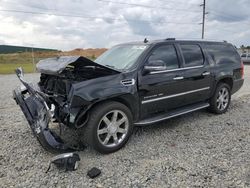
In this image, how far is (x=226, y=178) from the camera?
3.20 metres

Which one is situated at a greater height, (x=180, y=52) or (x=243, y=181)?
(x=180, y=52)

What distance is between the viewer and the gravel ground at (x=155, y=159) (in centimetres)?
318

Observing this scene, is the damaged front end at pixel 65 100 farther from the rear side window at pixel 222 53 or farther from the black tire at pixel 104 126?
the rear side window at pixel 222 53

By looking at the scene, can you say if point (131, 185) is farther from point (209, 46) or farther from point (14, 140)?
point (209, 46)

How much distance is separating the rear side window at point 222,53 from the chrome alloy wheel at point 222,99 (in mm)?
691

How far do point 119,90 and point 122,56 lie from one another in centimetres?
111

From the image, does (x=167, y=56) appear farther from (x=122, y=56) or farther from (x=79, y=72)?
(x=79, y=72)

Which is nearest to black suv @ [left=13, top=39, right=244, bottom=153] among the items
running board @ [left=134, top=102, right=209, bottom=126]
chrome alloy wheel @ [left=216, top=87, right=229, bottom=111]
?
running board @ [left=134, top=102, right=209, bottom=126]

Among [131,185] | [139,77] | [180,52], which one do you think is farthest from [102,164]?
[180,52]

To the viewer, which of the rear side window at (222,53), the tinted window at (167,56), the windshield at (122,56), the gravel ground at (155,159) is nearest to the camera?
the gravel ground at (155,159)

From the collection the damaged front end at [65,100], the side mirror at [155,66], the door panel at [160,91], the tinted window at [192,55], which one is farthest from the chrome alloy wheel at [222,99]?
the damaged front end at [65,100]

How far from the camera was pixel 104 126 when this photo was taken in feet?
12.9

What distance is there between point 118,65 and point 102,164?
1798 millimetres

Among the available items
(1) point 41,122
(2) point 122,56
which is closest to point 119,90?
(2) point 122,56
